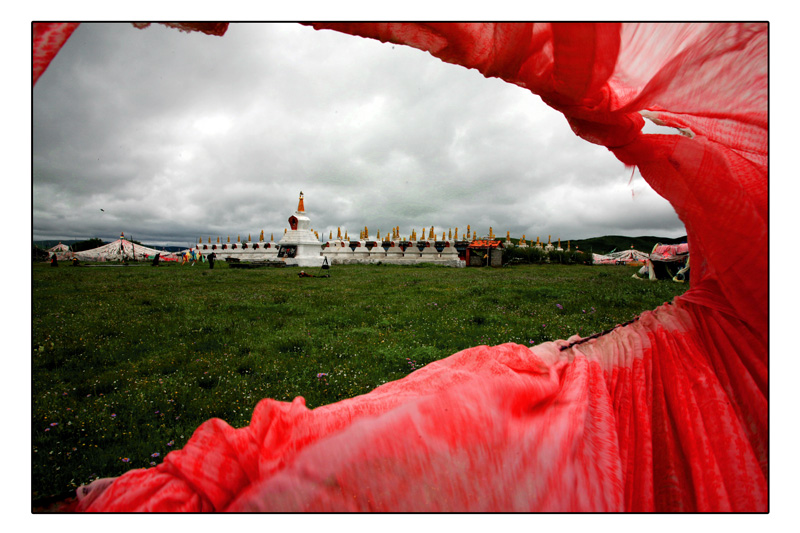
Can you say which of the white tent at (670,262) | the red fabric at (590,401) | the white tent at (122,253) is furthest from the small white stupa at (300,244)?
the red fabric at (590,401)

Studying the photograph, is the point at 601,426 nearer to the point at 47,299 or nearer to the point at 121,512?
the point at 121,512

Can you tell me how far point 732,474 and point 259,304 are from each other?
6.96m

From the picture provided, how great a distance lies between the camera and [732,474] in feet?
4.31

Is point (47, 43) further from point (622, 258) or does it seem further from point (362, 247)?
point (622, 258)

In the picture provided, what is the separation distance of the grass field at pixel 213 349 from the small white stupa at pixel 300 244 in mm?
13625

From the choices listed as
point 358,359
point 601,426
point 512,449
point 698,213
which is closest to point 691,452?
point 601,426

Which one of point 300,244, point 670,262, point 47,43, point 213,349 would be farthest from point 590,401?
point 300,244

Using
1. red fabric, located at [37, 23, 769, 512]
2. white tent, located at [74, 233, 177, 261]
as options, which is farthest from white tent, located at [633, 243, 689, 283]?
white tent, located at [74, 233, 177, 261]

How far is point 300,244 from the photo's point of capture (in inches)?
859

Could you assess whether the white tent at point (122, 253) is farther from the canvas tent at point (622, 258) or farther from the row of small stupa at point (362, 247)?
the canvas tent at point (622, 258)

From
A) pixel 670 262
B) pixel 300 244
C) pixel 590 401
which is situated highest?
pixel 300 244

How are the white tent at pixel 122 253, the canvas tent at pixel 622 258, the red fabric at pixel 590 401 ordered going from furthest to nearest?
the canvas tent at pixel 622 258, the white tent at pixel 122 253, the red fabric at pixel 590 401

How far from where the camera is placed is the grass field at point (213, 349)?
88.9 inches

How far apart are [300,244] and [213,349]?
1846cm
